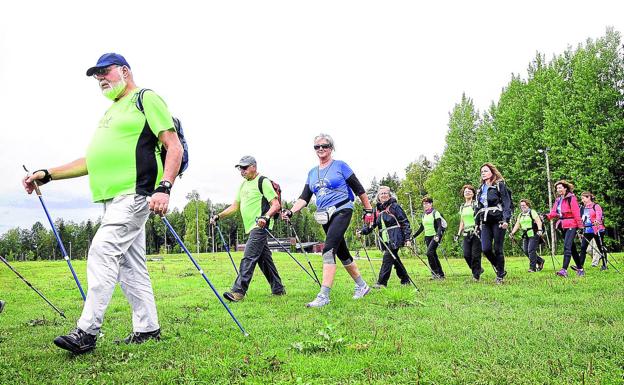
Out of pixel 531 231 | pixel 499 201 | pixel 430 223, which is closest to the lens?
pixel 499 201

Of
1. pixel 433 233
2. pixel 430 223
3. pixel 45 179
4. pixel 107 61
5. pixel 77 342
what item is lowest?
pixel 77 342

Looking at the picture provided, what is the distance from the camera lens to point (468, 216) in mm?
13016

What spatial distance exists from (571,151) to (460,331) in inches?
1488

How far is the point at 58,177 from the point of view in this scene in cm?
566

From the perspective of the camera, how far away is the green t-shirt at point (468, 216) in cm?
1283

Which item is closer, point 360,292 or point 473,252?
point 360,292

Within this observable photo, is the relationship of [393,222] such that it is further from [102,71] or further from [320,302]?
[102,71]

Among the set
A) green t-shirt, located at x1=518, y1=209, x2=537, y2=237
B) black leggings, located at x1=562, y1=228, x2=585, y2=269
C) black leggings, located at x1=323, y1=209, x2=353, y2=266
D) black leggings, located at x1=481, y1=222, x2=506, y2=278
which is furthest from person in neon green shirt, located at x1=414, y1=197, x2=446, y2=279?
black leggings, located at x1=323, y1=209, x2=353, y2=266

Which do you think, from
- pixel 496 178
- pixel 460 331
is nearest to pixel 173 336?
pixel 460 331

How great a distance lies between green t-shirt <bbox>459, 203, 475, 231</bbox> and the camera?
12828 mm

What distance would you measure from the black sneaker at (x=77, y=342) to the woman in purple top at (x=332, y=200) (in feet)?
13.3

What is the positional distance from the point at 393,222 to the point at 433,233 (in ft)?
9.74

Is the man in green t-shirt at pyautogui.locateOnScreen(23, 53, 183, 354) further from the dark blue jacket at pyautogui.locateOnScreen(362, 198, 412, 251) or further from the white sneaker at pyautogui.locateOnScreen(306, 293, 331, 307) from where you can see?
the dark blue jacket at pyautogui.locateOnScreen(362, 198, 412, 251)

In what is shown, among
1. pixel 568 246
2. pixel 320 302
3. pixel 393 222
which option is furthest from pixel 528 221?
pixel 320 302
